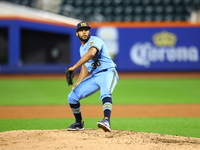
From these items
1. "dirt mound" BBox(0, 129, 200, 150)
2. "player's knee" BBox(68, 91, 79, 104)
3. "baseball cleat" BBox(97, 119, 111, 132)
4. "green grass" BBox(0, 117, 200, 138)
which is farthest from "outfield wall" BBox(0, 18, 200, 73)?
"baseball cleat" BBox(97, 119, 111, 132)

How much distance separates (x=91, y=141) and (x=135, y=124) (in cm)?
213

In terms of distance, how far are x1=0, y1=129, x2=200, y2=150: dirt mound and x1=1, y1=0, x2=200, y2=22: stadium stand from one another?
15257mm

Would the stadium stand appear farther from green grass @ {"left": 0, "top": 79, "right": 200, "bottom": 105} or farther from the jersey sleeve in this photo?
the jersey sleeve

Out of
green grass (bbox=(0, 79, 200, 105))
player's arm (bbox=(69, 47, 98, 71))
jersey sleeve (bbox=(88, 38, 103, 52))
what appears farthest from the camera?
green grass (bbox=(0, 79, 200, 105))

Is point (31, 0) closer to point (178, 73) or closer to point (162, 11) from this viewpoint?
point (162, 11)

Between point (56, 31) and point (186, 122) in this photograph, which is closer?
point (186, 122)

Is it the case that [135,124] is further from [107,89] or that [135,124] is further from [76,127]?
[107,89]

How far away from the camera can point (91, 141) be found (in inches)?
211

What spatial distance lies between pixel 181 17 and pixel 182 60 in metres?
3.27

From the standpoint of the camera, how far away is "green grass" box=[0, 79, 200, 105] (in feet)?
36.3

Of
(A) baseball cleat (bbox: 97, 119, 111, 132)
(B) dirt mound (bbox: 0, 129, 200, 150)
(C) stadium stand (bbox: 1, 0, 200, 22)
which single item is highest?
(C) stadium stand (bbox: 1, 0, 200, 22)

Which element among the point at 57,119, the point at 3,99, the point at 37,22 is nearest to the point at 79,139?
the point at 57,119

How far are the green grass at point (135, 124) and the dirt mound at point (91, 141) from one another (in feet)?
2.47

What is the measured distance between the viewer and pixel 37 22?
60.5ft
